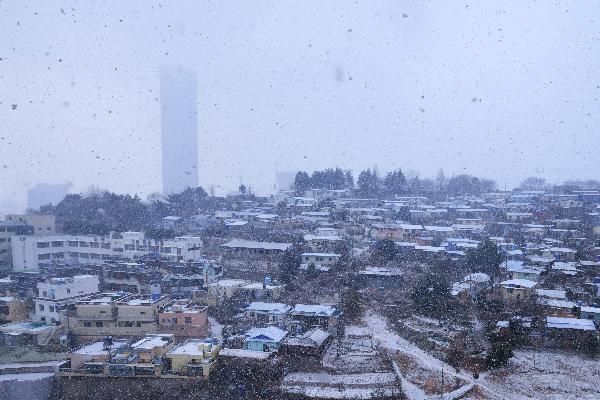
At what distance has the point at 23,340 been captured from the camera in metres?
9.72

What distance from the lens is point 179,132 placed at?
166 feet

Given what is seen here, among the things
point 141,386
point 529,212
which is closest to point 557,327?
point 141,386

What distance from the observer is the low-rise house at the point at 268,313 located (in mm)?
10859

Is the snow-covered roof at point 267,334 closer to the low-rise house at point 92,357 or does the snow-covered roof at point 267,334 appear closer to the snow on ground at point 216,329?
the snow on ground at point 216,329

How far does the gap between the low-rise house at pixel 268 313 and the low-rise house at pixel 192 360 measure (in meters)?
2.27

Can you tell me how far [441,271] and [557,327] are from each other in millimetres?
4879

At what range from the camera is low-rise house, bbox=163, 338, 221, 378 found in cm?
833

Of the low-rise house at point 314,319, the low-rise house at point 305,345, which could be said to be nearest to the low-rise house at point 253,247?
the low-rise house at point 314,319

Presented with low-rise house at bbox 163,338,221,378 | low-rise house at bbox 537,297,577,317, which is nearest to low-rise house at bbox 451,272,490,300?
low-rise house at bbox 537,297,577,317

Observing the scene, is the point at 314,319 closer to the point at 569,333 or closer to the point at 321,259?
the point at 321,259

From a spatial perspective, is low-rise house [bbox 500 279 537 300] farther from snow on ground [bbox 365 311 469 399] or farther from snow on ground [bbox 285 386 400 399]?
snow on ground [bbox 285 386 400 399]

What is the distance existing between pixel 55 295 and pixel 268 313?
5.30 meters

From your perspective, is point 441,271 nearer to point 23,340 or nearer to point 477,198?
point 23,340

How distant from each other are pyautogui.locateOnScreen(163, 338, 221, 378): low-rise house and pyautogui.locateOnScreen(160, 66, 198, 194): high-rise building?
4158cm
